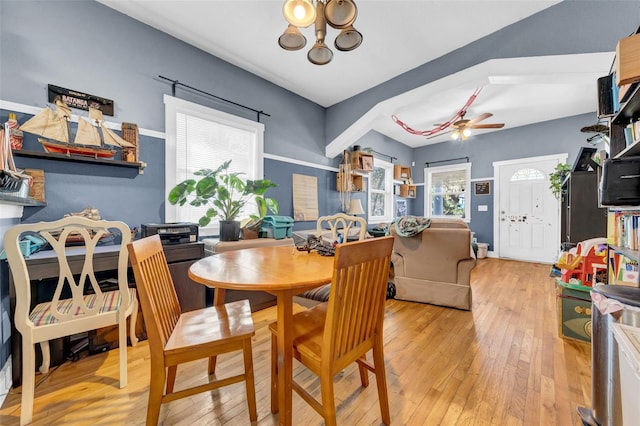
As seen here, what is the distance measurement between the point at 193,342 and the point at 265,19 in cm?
286

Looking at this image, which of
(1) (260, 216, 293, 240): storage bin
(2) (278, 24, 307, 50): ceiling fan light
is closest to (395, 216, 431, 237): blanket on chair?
(1) (260, 216, 293, 240): storage bin

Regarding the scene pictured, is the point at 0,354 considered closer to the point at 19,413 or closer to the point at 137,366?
the point at 19,413

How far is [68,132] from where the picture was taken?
2061mm

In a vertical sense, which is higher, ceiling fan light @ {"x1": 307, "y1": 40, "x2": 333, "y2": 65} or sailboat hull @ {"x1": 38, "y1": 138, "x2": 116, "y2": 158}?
ceiling fan light @ {"x1": 307, "y1": 40, "x2": 333, "y2": 65}

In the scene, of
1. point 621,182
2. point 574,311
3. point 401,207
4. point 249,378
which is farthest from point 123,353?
point 401,207

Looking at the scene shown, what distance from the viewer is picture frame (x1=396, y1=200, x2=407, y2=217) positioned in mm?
6688

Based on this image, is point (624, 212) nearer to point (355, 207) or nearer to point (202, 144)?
point (355, 207)

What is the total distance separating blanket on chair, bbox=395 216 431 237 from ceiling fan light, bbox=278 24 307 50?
2.11 m

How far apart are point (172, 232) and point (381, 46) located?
2.99m

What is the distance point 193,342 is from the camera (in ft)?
3.84

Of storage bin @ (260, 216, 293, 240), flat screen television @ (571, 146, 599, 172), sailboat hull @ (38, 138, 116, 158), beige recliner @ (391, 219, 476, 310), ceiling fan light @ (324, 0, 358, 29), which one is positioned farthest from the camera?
storage bin @ (260, 216, 293, 240)

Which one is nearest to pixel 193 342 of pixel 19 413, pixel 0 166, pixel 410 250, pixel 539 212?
pixel 19 413

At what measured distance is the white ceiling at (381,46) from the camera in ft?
7.70

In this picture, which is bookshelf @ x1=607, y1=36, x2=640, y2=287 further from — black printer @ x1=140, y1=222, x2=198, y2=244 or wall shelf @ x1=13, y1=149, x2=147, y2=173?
wall shelf @ x1=13, y1=149, x2=147, y2=173
